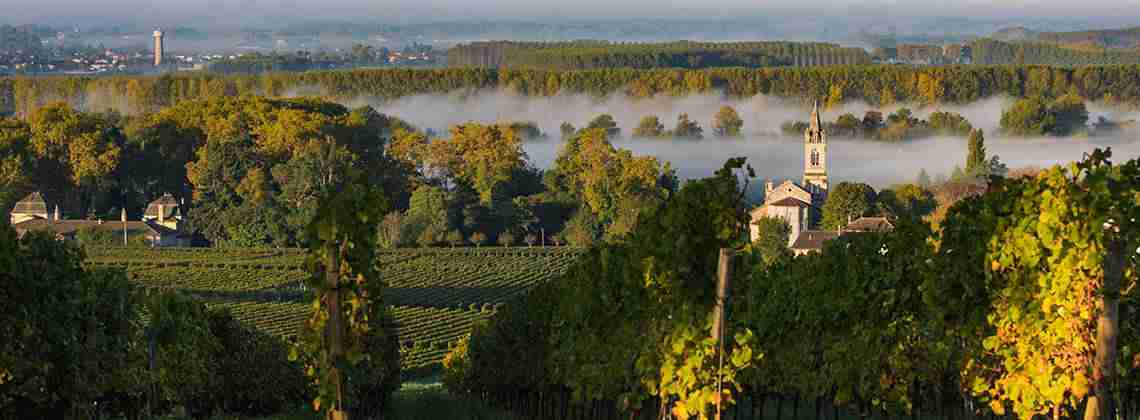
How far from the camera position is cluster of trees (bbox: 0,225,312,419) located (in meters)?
13.4

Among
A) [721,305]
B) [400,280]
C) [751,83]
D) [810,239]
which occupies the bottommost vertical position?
[400,280]

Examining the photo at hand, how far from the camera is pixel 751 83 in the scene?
16938cm

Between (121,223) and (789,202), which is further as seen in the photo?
(789,202)

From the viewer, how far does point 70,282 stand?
13.9 metres

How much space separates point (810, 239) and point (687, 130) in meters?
75.9

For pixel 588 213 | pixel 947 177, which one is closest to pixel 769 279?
pixel 588 213

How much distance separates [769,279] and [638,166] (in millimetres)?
65442

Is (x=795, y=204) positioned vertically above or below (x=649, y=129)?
above

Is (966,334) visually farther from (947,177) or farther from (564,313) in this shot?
(947,177)

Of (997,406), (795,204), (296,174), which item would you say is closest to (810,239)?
(795,204)

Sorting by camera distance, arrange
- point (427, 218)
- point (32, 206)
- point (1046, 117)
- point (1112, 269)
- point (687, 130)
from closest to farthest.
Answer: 1. point (1112, 269)
2. point (427, 218)
3. point (32, 206)
4. point (687, 130)
5. point (1046, 117)

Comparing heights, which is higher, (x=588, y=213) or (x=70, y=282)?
(x=70, y=282)

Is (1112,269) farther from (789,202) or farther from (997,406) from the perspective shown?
(789,202)

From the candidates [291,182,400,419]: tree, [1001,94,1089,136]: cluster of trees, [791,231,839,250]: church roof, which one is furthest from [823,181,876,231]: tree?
[1001,94,1089,136]: cluster of trees
